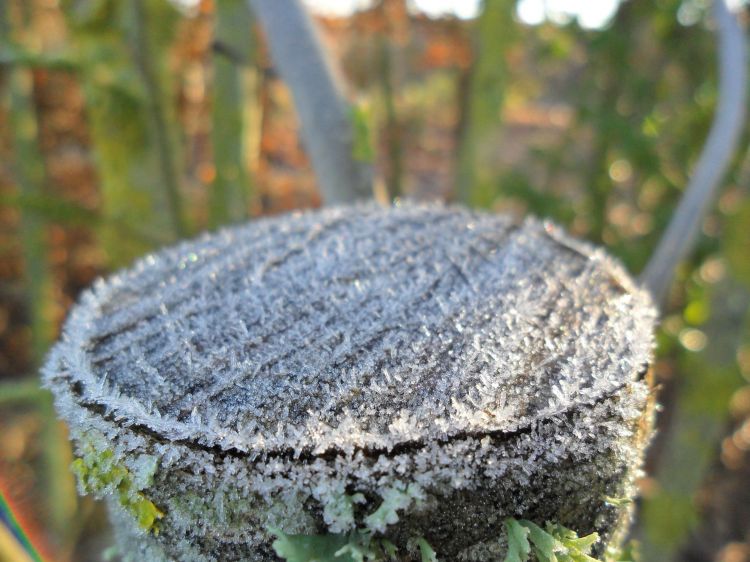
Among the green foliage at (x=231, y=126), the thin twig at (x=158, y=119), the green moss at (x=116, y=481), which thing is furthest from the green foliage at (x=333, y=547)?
the thin twig at (x=158, y=119)

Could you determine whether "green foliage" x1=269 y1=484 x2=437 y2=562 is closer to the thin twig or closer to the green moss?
the green moss

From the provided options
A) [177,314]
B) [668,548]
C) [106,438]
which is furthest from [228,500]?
[668,548]

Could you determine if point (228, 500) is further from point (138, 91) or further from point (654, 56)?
point (654, 56)

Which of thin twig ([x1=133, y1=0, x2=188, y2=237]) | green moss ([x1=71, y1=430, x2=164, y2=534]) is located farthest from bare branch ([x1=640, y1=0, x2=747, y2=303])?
thin twig ([x1=133, y1=0, x2=188, y2=237])

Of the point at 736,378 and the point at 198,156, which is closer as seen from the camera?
the point at 736,378

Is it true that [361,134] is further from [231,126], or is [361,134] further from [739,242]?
[739,242]
